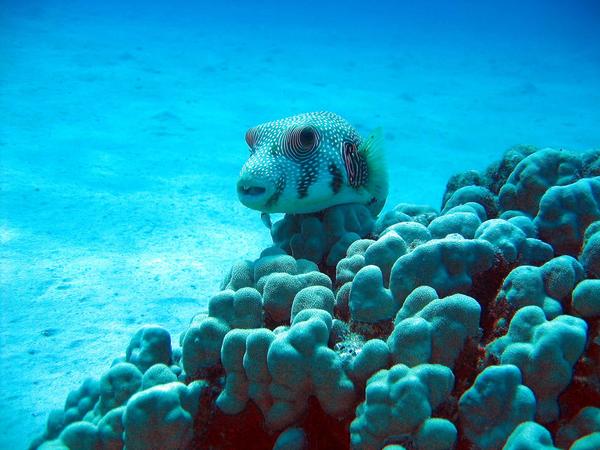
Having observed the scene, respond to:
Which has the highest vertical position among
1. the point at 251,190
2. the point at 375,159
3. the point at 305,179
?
the point at 375,159

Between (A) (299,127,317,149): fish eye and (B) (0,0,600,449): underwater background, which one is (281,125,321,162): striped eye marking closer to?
(A) (299,127,317,149): fish eye

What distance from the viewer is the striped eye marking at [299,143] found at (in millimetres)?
3506

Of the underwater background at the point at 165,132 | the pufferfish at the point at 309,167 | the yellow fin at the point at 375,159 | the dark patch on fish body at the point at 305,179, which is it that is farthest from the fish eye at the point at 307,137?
the underwater background at the point at 165,132

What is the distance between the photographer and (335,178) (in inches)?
142

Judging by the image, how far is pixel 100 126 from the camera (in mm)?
13648

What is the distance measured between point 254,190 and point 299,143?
47 centimetres

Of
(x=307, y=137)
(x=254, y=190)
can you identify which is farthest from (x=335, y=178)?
(x=254, y=190)

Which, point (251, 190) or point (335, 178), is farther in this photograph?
point (335, 178)

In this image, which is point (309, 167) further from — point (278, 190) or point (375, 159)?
point (375, 159)

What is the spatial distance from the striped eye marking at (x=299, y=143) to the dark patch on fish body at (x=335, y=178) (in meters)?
0.19

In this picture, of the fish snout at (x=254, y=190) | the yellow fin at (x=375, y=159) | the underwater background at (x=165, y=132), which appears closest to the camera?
the fish snout at (x=254, y=190)

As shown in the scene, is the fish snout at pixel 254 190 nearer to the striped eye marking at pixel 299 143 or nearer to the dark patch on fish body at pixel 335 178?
the striped eye marking at pixel 299 143

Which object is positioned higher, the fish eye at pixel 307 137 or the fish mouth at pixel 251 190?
the fish eye at pixel 307 137

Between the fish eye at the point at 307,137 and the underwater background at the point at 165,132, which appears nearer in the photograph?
the fish eye at the point at 307,137
